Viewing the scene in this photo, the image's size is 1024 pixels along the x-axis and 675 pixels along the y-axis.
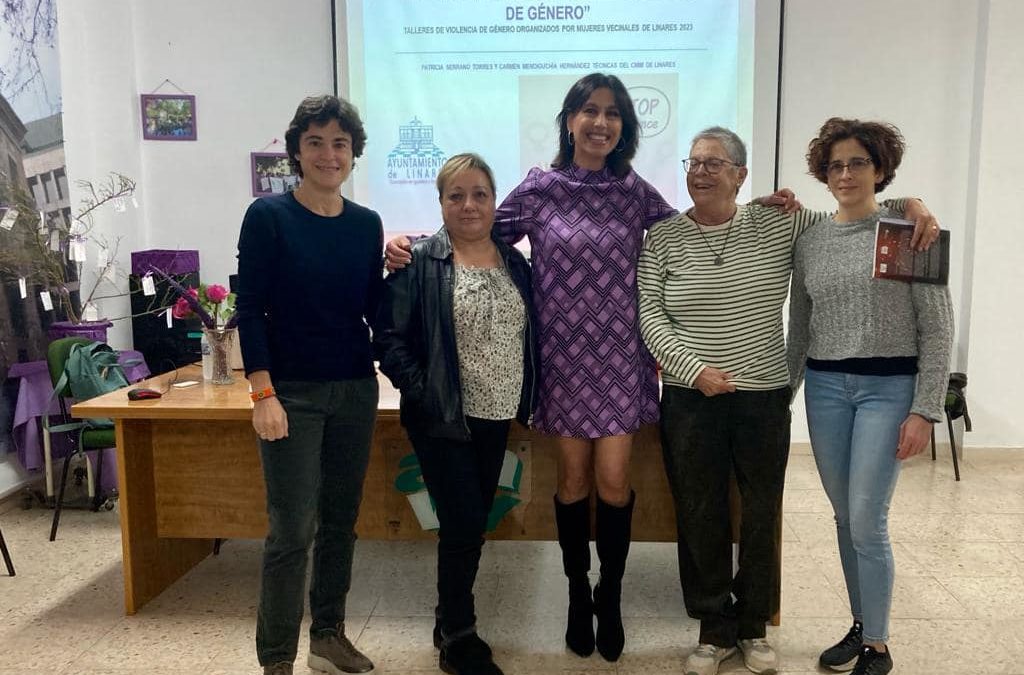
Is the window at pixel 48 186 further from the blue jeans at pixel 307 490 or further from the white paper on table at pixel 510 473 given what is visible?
the white paper on table at pixel 510 473

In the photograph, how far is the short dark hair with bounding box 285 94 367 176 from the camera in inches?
68.5

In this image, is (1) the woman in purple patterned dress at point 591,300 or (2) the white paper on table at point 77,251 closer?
(1) the woman in purple patterned dress at point 591,300

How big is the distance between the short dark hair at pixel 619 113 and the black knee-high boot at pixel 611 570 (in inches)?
36.4

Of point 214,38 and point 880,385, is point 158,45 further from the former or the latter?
point 880,385

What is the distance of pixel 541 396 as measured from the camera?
6.50 feet

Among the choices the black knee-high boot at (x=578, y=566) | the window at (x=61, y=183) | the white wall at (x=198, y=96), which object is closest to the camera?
the black knee-high boot at (x=578, y=566)

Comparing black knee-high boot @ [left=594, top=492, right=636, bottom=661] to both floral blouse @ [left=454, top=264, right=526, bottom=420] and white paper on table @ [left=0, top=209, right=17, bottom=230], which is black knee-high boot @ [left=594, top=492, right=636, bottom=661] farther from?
white paper on table @ [left=0, top=209, right=17, bottom=230]

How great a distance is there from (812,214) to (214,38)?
3.74 meters

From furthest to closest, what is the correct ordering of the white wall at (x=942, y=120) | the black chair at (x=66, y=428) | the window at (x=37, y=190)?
the white wall at (x=942, y=120), the window at (x=37, y=190), the black chair at (x=66, y=428)

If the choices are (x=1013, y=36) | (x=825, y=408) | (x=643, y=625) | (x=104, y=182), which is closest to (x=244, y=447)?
(x=643, y=625)

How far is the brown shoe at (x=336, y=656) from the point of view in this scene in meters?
2.02

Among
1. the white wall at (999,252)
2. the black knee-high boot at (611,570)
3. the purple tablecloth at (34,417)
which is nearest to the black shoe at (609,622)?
the black knee-high boot at (611,570)

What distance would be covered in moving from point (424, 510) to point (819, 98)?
332cm

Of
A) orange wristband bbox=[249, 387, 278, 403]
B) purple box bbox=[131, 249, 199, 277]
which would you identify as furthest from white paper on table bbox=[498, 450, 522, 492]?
purple box bbox=[131, 249, 199, 277]
